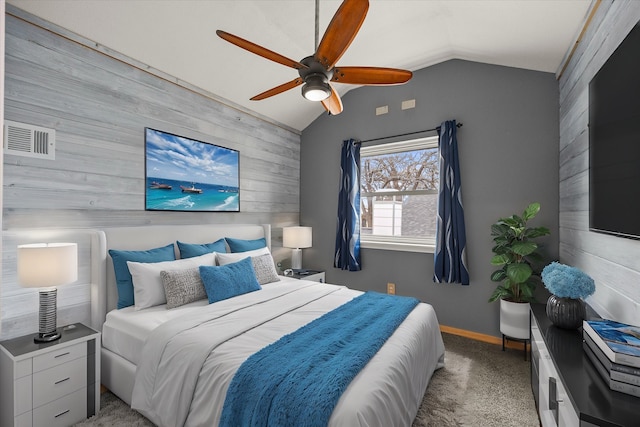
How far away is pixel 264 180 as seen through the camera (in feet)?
13.0

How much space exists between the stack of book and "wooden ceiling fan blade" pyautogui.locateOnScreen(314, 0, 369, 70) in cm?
175

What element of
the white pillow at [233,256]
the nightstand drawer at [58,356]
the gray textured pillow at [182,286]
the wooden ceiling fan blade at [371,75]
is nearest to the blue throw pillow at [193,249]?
the white pillow at [233,256]

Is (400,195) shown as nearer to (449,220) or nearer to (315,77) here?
(449,220)

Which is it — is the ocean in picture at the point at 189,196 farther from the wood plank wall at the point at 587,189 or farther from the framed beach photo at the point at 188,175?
the wood plank wall at the point at 587,189

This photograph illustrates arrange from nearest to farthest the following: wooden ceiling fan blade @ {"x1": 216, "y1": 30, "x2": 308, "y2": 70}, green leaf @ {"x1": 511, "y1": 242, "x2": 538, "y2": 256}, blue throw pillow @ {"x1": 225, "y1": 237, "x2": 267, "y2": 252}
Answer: wooden ceiling fan blade @ {"x1": 216, "y1": 30, "x2": 308, "y2": 70} → green leaf @ {"x1": 511, "y1": 242, "x2": 538, "y2": 256} → blue throw pillow @ {"x1": 225, "y1": 237, "x2": 267, "y2": 252}

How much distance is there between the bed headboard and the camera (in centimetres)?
226

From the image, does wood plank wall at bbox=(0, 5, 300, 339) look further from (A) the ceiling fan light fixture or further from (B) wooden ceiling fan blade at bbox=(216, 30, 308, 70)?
(A) the ceiling fan light fixture

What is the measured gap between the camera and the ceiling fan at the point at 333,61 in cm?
145

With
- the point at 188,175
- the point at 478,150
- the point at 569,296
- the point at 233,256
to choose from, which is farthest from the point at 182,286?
the point at 478,150

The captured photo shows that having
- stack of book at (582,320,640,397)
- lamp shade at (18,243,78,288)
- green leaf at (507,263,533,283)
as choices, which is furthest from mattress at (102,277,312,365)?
green leaf at (507,263,533,283)

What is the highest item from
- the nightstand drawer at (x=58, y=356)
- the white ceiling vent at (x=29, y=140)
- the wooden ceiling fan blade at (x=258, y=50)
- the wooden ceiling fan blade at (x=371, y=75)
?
the wooden ceiling fan blade at (x=258, y=50)

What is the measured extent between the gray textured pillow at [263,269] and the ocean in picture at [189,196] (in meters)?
0.79

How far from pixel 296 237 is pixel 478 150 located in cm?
234

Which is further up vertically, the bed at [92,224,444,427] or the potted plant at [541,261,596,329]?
the potted plant at [541,261,596,329]
